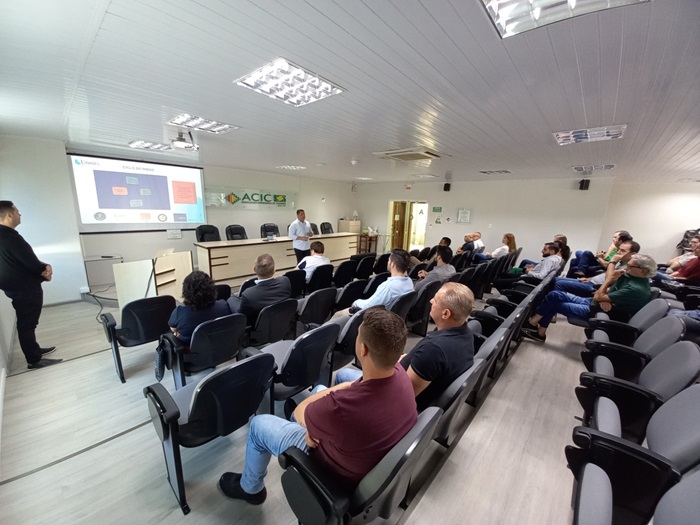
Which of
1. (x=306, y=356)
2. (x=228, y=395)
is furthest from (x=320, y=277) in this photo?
(x=228, y=395)

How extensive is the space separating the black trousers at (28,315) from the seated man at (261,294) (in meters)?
1.95

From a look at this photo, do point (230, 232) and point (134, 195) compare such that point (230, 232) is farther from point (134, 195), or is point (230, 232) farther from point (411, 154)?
point (411, 154)

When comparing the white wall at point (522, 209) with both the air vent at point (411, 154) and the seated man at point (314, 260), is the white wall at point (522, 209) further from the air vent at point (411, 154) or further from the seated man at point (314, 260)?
the seated man at point (314, 260)

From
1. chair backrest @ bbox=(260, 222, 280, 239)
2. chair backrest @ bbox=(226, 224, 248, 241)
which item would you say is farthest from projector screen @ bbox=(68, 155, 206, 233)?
chair backrest @ bbox=(260, 222, 280, 239)

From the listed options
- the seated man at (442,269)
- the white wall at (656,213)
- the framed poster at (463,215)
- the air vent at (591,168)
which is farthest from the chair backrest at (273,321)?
the white wall at (656,213)

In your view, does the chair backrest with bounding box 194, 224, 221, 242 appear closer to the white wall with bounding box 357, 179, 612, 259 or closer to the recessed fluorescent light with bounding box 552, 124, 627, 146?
the white wall with bounding box 357, 179, 612, 259

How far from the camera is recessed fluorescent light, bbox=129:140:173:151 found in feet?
14.7

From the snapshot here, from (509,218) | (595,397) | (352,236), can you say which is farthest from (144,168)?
(509,218)

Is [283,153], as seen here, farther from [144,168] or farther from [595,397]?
[595,397]

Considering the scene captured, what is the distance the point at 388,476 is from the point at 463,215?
8.59 metres

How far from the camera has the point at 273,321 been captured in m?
2.47

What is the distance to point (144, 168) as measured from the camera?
5.90 meters

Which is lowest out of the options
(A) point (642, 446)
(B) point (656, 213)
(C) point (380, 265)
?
(A) point (642, 446)

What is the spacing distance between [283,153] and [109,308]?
3.97 meters
